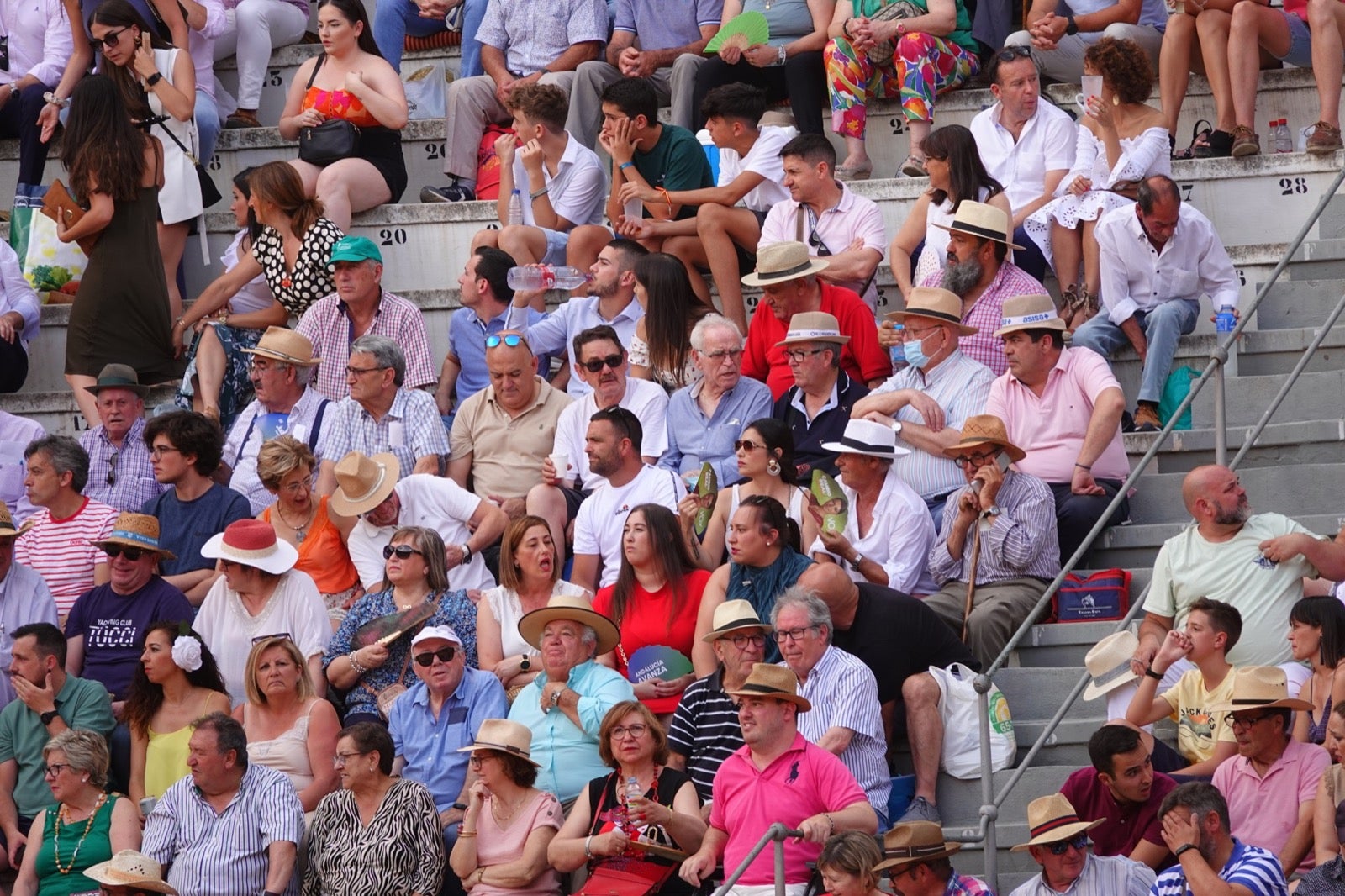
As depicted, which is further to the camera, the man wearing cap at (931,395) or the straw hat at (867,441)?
the man wearing cap at (931,395)

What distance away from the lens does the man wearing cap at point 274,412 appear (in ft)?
36.2

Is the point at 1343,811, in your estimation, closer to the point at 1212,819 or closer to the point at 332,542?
the point at 1212,819

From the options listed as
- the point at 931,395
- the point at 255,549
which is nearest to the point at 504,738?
the point at 255,549

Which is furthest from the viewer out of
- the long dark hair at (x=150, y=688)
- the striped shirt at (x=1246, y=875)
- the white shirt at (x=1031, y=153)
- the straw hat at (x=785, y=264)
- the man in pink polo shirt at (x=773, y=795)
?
the white shirt at (x=1031, y=153)

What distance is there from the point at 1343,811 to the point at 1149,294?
11.1ft

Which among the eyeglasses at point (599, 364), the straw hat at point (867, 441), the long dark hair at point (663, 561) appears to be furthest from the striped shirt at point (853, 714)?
the eyeglasses at point (599, 364)

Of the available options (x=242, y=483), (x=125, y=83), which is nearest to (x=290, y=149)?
(x=125, y=83)

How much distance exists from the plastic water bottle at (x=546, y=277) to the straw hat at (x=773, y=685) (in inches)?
141

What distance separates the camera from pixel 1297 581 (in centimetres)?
897

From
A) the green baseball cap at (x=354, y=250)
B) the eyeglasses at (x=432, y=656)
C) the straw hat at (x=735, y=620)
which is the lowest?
the eyeglasses at (x=432, y=656)

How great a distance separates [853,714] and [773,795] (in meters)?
0.54

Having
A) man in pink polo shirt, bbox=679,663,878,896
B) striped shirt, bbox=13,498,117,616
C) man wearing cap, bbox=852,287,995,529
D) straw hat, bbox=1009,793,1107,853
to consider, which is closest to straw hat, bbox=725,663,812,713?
man in pink polo shirt, bbox=679,663,878,896

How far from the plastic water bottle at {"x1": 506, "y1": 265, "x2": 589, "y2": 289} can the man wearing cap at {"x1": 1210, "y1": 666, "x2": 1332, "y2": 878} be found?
14.4 feet

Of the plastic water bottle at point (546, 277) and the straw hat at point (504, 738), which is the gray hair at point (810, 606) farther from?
the plastic water bottle at point (546, 277)
